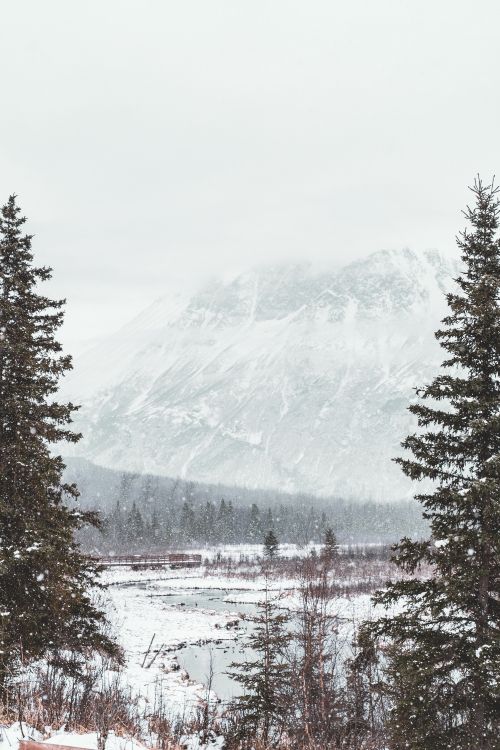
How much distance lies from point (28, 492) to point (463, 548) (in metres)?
8.06

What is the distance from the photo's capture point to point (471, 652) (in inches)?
365

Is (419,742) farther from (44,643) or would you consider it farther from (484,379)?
(44,643)

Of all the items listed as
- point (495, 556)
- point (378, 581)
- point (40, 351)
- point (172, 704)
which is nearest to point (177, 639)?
point (172, 704)

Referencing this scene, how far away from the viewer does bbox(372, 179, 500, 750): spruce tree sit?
905cm

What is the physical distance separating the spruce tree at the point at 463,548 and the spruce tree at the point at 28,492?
19.9ft

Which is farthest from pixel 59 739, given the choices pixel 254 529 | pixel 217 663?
pixel 254 529

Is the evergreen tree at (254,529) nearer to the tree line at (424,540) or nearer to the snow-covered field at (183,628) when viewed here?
the snow-covered field at (183,628)

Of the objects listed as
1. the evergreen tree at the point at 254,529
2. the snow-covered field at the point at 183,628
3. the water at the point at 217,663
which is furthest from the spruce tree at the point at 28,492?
the evergreen tree at the point at 254,529

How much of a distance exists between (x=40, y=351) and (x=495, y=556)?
32.4 feet

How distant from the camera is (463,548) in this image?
373 inches

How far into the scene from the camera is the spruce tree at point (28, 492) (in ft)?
34.9

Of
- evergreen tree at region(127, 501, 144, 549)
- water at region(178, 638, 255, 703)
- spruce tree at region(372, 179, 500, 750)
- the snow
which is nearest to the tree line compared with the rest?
spruce tree at region(372, 179, 500, 750)

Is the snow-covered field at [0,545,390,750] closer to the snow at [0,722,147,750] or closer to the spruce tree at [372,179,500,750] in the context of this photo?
the snow at [0,722,147,750]

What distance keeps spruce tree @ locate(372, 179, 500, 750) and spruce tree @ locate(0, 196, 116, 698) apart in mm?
6066
